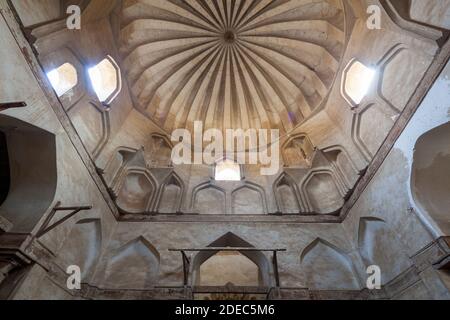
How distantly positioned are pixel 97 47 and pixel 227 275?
28.2 feet

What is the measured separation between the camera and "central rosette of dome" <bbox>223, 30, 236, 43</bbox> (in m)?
13.2

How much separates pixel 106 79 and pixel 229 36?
20.5 ft

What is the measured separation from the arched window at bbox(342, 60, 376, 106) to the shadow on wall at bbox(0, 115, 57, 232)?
8.91 m

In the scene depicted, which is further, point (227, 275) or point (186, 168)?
point (186, 168)

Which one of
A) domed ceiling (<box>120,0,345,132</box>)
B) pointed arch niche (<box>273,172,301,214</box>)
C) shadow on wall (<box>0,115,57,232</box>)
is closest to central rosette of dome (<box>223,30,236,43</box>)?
domed ceiling (<box>120,0,345,132</box>)

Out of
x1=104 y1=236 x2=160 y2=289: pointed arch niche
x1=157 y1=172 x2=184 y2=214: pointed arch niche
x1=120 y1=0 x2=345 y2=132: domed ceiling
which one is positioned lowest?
x1=104 y1=236 x2=160 y2=289: pointed arch niche

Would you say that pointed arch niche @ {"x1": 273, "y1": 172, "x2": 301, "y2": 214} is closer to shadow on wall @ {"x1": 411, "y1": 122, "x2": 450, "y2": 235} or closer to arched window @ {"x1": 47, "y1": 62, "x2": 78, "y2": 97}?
shadow on wall @ {"x1": 411, "y1": 122, "x2": 450, "y2": 235}

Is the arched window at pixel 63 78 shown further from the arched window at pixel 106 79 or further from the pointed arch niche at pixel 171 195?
the pointed arch niche at pixel 171 195

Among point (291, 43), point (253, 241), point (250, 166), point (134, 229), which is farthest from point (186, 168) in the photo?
point (291, 43)

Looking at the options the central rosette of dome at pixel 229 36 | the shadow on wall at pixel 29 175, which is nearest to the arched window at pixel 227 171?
the central rosette of dome at pixel 229 36

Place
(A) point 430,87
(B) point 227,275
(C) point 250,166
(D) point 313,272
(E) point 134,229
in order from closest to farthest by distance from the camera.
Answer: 1. (A) point 430,87
2. (D) point 313,272
3. (E) point 134,229
4. (B) point 227,275
5. (C) point 250,166

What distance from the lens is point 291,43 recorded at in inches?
487
